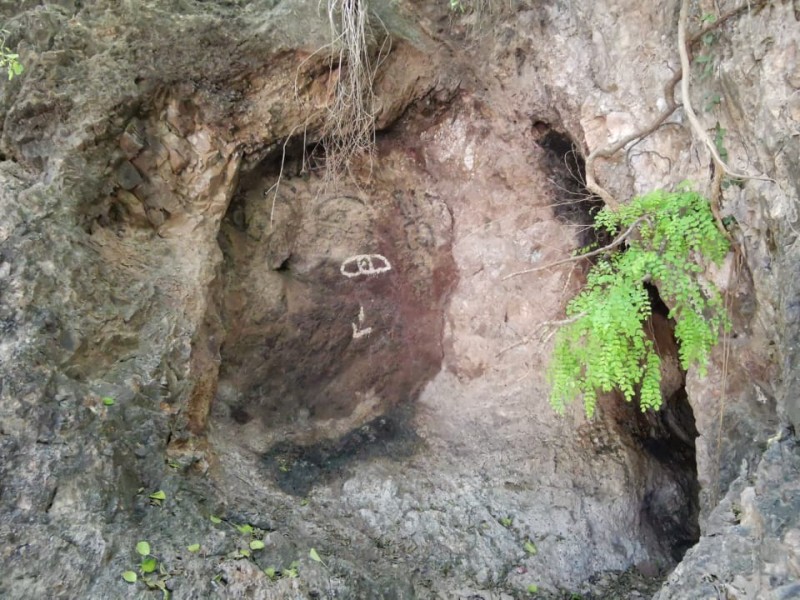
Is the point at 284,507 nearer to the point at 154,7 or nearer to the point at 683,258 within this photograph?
the point at 683,258

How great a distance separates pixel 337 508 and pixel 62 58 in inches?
129

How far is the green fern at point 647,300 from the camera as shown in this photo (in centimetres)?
307

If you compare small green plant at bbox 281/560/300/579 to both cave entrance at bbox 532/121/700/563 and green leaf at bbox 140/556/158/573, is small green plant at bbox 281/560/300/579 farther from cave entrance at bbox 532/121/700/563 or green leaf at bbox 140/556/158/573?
cave entrance at bbox 532/121/700/563

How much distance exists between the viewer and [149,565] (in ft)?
9.04

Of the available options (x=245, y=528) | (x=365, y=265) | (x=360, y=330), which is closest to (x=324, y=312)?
(x=360, y=330)

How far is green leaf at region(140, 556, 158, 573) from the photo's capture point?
2.74 m

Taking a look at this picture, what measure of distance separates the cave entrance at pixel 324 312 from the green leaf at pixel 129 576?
4.87ft

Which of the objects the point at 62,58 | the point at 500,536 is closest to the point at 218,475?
the point at 500,536

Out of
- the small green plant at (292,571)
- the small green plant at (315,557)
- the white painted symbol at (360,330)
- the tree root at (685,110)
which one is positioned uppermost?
the tree root at (685,110)

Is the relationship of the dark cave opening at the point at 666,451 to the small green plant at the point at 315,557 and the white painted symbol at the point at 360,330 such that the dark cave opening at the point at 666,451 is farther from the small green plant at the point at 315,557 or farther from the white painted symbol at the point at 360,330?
the small green plant at the point at 315,557

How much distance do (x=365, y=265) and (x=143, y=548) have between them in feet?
8.99

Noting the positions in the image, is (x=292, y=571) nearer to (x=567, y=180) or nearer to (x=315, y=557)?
(x=315, y=557)

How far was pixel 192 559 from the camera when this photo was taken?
2875 mm

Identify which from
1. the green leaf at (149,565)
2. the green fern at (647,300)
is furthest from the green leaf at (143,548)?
the green fern at (647,300)
